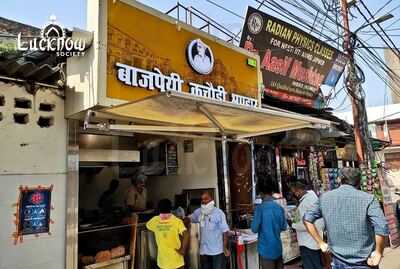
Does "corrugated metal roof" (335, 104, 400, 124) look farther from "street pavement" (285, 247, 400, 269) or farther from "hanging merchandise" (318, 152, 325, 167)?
"street pavement" (285, 247, 400, 269)

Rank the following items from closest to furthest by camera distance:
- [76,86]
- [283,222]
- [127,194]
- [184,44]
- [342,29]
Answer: [76,86]
[283,222]
[184,44]
[127,194]
[342,29]

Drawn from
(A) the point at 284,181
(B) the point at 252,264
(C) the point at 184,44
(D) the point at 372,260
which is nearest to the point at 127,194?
(B) the point at 252,264

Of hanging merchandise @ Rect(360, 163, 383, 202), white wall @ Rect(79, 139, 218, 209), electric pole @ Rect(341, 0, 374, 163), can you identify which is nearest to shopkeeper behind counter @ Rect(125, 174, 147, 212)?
white wall @ Rect(79, 139, 218, 209)

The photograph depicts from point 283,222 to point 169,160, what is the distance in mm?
2648

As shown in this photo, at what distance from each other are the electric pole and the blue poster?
7738 millimetres

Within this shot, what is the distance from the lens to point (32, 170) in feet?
13.5

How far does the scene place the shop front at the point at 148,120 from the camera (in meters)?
4.43

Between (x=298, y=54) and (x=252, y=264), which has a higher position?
(x=298, y=54)

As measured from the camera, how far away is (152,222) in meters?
4.83

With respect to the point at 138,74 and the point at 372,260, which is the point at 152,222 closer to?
the point at 138,74

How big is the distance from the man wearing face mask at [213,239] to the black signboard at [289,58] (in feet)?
15.5

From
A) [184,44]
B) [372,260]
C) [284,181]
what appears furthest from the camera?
[284,181]

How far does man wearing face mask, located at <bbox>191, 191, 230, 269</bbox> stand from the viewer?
17.1ft

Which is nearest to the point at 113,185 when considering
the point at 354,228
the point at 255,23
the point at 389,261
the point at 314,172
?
the point at 255,23
